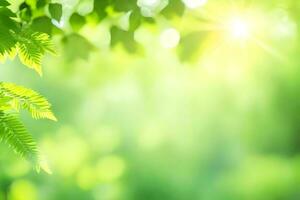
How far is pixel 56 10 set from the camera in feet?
11.5

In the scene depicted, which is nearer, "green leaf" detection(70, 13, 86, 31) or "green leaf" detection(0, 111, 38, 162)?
"green leaf" detection(0, 111, 38, 162)

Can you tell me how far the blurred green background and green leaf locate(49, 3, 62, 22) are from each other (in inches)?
385

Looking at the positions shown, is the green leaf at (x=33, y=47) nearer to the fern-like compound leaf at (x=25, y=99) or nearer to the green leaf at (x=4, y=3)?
the fern-like compound leaf at (x=25, y=99)

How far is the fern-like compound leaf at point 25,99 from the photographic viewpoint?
2.02 m

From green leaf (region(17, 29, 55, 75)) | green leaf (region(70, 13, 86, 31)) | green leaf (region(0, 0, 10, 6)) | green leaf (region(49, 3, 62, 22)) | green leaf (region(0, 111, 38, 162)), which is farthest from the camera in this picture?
green leaf (region(70, 13, 86, 31))

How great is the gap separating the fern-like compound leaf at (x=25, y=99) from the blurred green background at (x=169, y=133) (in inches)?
442

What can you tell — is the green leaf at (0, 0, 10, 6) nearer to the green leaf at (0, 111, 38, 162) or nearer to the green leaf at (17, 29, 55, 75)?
the green leaf at (17, 29, 55, 75)

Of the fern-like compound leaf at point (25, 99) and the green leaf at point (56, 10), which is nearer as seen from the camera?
the fern-like compound leaf at point (25, 99)

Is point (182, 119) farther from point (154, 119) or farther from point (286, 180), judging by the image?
point (286, 180)

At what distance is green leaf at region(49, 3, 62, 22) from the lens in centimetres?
349

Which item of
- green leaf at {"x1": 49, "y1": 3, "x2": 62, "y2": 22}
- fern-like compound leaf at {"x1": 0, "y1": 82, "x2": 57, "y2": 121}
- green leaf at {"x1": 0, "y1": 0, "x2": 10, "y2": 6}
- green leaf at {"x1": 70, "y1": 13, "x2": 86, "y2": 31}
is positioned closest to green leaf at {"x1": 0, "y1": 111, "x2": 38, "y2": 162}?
fern-like compound leaf at {"x1": 0, "y1": 82, "x2": 57, "y2": 121}

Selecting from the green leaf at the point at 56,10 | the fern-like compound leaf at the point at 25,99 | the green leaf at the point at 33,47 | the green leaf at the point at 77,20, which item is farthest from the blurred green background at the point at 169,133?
the fern-like compound leaf at the point at 25,99

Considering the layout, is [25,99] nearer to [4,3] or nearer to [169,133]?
[4,3]

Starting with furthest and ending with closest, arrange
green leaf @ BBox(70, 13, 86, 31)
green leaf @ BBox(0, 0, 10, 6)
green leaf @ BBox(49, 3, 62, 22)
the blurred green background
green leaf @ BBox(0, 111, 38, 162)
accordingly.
A: the blurred green background → green leaf @ BBox(70, 13, 86, 31) → green leaf @ BBox(49, 3, 62, 22) → green leaf @ BBox(0, 0, 10, 6) → green leaf @ BBox(0, 111, 38, 162)
